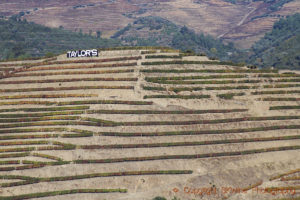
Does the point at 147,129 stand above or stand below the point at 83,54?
below

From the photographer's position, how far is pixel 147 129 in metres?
89.9

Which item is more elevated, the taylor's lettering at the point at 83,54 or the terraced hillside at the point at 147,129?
the taylor's lettering at the point at 83,54

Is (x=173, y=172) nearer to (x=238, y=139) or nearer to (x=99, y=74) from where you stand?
(x=238, y=139)

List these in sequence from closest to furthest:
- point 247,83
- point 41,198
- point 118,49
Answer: point 41,198
point 247,83
point 118,49

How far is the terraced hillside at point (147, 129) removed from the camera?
77938mm

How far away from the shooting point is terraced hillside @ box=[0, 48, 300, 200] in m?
77.9

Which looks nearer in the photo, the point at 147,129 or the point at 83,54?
the point at 147,129

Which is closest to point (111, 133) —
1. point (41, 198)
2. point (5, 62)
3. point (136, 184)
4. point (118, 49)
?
point (136, 184)

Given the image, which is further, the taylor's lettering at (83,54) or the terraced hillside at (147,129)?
the taylor's lettering at (83,54)

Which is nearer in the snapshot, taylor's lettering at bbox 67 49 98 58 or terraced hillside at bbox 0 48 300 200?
terraced hillside at bbox 0 48 300 200

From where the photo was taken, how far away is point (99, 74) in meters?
107

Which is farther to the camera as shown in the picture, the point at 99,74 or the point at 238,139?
the point at 99,74

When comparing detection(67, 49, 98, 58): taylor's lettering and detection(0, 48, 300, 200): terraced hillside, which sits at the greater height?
detection(67, 49, 98, 58): taylor's lettering

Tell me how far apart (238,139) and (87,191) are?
4178 cm
